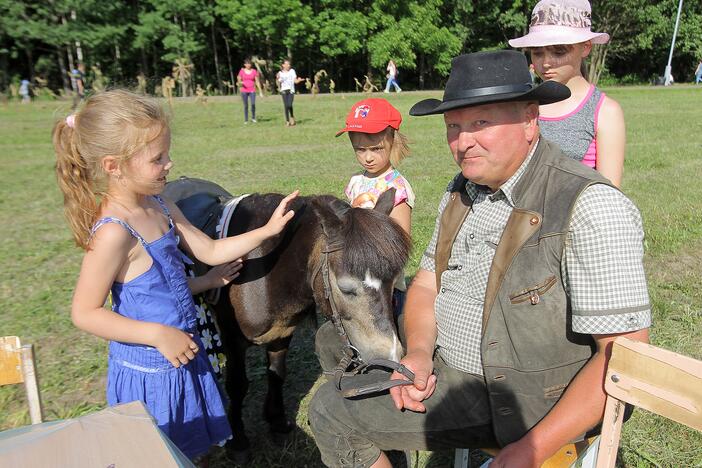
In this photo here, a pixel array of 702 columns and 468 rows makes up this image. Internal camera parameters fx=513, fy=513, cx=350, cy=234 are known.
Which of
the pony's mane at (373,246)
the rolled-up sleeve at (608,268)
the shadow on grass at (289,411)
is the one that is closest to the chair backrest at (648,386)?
the rolled-up sleeve at (608,268)

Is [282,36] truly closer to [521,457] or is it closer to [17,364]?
[17,364]

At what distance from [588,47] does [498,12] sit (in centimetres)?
4797

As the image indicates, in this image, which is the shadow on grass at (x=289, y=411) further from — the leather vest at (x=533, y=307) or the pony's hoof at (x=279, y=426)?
the leather vest at (x=533, y=307)

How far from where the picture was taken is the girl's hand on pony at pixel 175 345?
214cm

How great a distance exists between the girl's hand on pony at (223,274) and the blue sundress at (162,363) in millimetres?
321

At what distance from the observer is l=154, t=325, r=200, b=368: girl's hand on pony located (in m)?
2.14

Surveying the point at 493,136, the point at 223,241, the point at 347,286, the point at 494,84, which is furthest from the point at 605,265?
→ the point at 223,241

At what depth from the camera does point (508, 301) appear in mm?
1874

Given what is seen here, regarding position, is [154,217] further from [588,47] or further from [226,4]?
[226,4]

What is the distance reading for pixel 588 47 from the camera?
2781mm

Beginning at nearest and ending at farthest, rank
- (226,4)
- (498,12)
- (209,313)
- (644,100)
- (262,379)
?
1. (209,313)
2. (262,379)
3. (644,100)
4. (226,4)
5. (498,12)

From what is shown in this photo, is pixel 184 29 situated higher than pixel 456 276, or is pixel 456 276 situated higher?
pixel 184 29

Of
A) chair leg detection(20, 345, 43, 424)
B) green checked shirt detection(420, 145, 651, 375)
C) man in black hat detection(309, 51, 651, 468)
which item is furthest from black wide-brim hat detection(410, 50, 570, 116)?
chair leg detection(20, 345, 43, 424)

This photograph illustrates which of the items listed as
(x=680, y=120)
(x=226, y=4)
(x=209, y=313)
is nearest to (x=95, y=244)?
(x=209, y=313)
